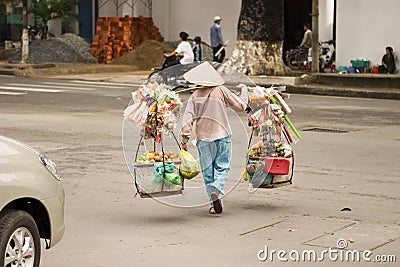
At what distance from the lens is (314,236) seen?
8.84m

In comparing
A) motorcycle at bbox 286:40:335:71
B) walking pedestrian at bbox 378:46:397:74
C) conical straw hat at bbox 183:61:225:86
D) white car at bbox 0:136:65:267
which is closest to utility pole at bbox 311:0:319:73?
walking pedestrian at bbox 378:46:397:74

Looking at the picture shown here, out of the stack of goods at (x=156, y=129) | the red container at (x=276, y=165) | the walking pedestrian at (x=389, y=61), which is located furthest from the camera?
the walking pedestrian at (x=389, y=61)

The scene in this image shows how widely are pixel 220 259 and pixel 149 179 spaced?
6.00ft

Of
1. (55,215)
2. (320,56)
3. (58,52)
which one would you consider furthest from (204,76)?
(58,52)

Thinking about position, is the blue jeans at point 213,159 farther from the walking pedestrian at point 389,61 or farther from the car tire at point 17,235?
the walking pedestrian at point 389,61

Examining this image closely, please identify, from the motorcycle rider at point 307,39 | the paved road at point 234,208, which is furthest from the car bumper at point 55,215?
the motorcycle rider at point 307,39

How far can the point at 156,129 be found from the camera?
31.9 feet

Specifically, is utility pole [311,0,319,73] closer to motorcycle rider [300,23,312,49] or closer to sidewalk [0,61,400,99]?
sidewalk [0,61,400,99]

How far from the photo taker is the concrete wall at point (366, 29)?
29.6 metres

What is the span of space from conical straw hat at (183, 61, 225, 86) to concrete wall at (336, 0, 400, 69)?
65.9 feet

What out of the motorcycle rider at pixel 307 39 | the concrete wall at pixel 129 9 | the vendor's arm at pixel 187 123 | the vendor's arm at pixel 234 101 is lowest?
the vendor's arm at pixel 187 123

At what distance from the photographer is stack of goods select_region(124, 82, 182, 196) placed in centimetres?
960

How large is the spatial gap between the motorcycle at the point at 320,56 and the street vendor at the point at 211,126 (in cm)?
2265

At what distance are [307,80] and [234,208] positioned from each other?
18.4 metres
